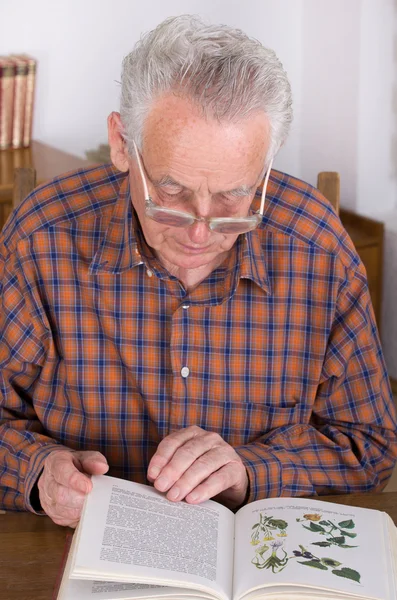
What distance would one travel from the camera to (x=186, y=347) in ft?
5.58

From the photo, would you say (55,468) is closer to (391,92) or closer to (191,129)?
(191,129)

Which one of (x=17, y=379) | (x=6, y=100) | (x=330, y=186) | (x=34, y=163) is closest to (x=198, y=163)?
(x=17, y=379)

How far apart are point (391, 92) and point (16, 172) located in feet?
5.72

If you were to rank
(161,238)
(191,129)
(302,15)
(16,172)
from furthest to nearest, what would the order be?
(302,15), (16,172), (161,238), (191,129)

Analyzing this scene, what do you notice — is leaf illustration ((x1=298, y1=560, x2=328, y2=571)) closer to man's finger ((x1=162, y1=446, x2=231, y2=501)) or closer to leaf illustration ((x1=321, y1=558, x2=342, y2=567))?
leaf illustration ((x1=321, y1=558, x2=342, y2=567))

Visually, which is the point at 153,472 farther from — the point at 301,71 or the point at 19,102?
the point at 301,71

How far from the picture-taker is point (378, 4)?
3.20 m

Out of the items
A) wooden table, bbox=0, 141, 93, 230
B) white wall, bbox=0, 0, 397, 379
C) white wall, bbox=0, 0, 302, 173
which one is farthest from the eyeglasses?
white wall, bbox=0, 0, 302, 173

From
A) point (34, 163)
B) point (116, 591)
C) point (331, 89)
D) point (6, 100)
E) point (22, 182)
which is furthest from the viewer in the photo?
point (331, 89)

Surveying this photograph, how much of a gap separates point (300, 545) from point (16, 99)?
7.74 ft

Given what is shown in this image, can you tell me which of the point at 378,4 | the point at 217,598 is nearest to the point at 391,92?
the point at 378,4

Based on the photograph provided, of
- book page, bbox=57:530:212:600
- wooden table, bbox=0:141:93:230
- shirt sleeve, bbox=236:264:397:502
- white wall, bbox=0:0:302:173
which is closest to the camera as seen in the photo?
book page, bbox=57:530:212:600

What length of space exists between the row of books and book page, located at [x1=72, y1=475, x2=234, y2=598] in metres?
2.14

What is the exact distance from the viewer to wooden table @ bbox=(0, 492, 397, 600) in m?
1.31
